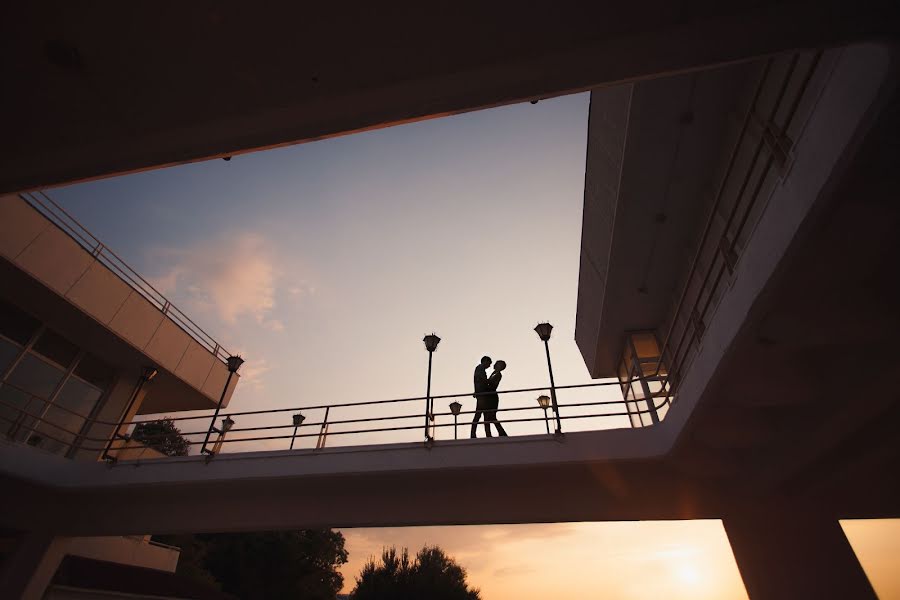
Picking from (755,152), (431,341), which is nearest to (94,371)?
(431,341)

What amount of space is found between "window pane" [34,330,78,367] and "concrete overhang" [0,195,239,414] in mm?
210

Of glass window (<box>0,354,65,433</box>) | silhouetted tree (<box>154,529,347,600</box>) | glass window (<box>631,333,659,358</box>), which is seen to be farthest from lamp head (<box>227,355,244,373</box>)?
silhouetted tree (<box>154,529,347,600</box>)

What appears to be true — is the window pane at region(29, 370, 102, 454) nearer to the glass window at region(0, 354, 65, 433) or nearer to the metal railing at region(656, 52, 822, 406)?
the glass window at region(0, 354, 65, 433)

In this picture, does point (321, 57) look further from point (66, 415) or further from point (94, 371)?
point (94, 371)

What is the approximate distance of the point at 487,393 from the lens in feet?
29.0

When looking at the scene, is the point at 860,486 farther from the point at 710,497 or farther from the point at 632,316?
the point at 632,316

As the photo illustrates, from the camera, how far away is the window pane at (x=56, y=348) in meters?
11.5

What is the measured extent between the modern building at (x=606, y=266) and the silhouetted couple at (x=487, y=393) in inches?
34.1

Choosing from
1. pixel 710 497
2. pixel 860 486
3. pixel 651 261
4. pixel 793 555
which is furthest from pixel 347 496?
A: pixel 860 486

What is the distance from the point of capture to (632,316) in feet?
40.6

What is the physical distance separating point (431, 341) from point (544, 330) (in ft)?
8.91

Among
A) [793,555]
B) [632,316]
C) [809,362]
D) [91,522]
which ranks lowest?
[793,555]

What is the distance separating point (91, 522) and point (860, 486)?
49.8 ft

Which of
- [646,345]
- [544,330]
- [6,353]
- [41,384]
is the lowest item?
[41,384]
